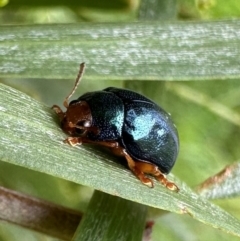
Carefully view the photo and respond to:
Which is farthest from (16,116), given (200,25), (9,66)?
(200,25)

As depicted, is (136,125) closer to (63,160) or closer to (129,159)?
(129,159)

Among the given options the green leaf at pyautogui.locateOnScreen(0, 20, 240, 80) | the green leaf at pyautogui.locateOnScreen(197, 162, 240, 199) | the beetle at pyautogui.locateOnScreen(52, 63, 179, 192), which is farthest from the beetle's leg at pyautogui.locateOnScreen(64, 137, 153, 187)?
the green leaf at pyautogui.locateOnScreen(197, 162, 240, 199)

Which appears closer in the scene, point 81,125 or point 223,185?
point 81,125

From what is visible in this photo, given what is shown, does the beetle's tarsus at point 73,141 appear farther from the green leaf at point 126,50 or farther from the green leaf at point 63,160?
the green leaf at point 126,50

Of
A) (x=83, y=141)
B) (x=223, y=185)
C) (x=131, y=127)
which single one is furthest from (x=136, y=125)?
(x=223, y=185)

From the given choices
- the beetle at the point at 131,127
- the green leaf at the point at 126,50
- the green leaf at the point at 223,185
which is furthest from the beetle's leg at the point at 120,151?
the green leaf at the point at 223,185

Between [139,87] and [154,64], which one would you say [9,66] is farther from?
[139,87]
